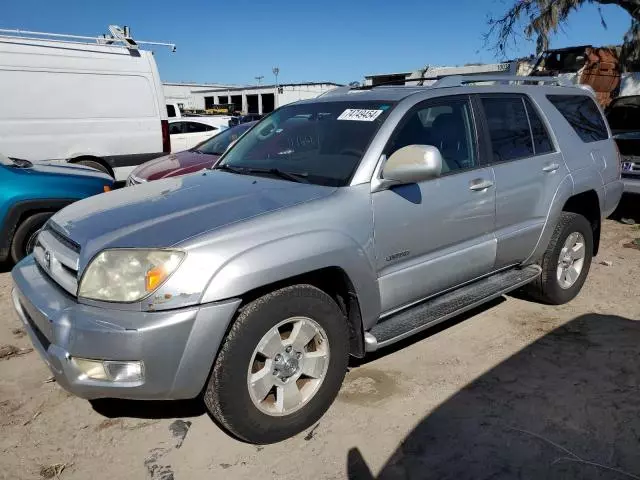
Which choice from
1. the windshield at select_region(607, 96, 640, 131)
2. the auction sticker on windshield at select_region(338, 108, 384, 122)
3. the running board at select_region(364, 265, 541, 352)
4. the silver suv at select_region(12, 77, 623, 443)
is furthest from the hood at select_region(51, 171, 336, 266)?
the windshield at select_region(607, 96, 640, 131)

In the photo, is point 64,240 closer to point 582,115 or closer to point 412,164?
point 412,164

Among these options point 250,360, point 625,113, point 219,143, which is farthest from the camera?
point 625,113

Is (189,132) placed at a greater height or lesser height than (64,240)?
greater

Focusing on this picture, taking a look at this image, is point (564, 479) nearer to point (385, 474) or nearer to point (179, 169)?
point (385, 474)

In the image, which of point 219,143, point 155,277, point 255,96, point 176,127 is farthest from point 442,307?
point 255,96

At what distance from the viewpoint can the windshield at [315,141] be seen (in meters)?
3.00

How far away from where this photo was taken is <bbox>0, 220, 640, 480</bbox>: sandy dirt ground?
97.0 inches

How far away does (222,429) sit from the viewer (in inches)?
107

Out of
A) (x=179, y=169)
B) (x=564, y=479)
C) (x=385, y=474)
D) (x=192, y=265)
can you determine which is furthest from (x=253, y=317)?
(x=179, y=169)

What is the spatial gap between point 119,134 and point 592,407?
304 inches

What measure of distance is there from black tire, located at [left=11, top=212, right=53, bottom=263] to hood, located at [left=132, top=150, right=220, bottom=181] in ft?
5.23

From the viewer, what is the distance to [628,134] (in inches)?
295

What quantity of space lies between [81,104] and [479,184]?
6699 millimetres

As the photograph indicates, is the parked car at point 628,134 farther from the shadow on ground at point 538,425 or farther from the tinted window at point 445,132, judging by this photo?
the tinted window at point 445,132
